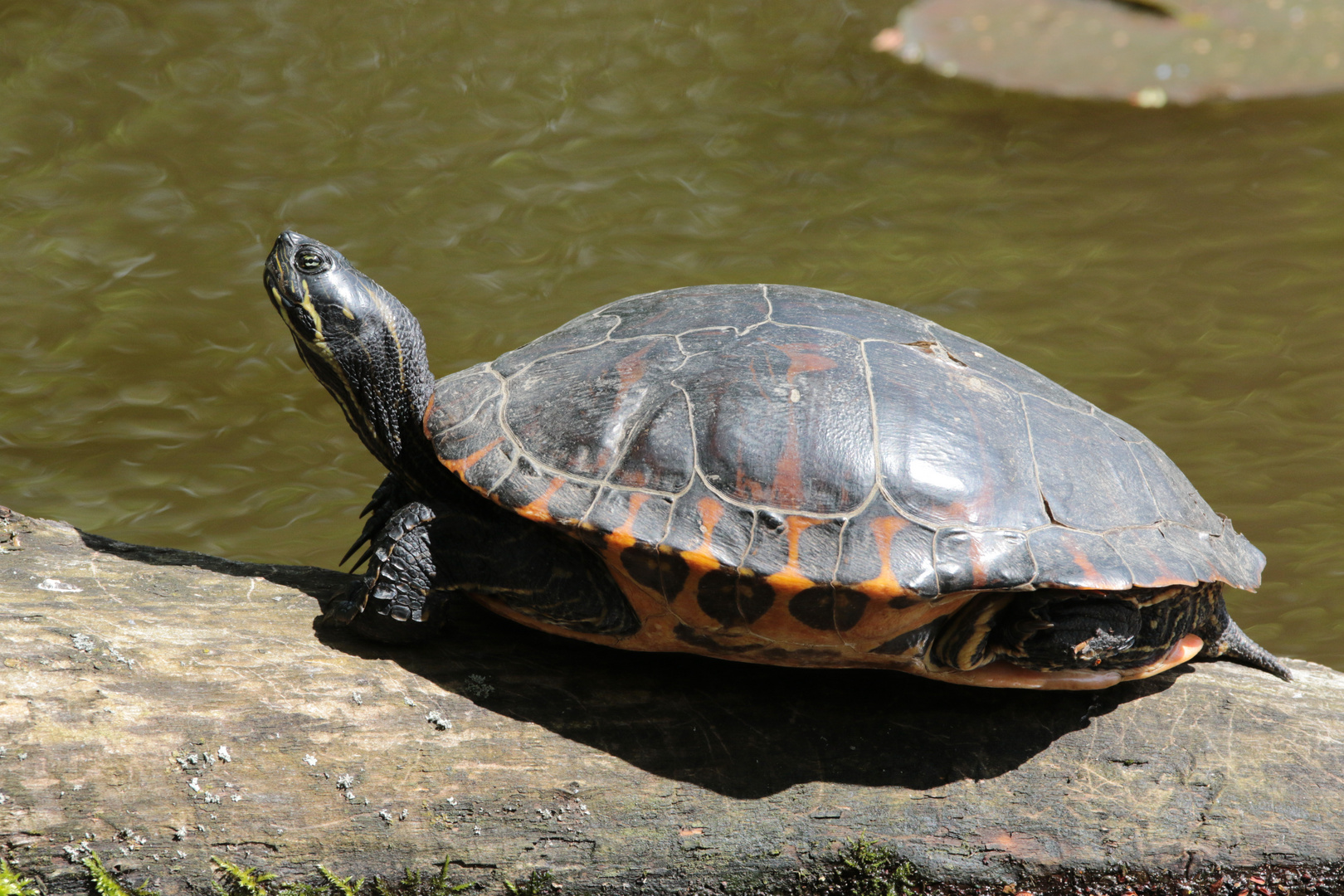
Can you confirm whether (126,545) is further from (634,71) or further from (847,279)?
(634,71)

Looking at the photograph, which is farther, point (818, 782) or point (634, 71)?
point (634, 71)

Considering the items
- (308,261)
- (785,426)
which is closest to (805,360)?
(785,426)

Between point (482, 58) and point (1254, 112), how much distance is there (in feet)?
20.8

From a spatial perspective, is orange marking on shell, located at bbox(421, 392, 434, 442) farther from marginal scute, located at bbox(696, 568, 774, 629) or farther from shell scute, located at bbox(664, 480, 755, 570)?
marginal scute, located at bbox(696, 568, 774, 629)

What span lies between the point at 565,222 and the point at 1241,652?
4.89m

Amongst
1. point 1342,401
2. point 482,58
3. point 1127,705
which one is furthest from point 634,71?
point 1127,705

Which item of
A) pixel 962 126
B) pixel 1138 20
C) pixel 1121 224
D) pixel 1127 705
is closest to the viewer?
pixel 1127 705

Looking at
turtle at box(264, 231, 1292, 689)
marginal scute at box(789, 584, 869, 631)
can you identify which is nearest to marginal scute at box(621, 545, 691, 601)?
turtle at box(264, 231, 1292, 689)

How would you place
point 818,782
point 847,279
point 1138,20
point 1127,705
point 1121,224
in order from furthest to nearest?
point 1138,20 < point 1121,224 < point 847,279 < point 1127,705 < point 818,782

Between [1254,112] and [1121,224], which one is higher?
[1254,112]

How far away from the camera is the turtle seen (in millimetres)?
2564

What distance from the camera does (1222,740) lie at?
279cm

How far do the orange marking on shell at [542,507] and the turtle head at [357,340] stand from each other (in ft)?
1.99

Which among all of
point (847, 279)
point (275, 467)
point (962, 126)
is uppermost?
point (962, 126)
